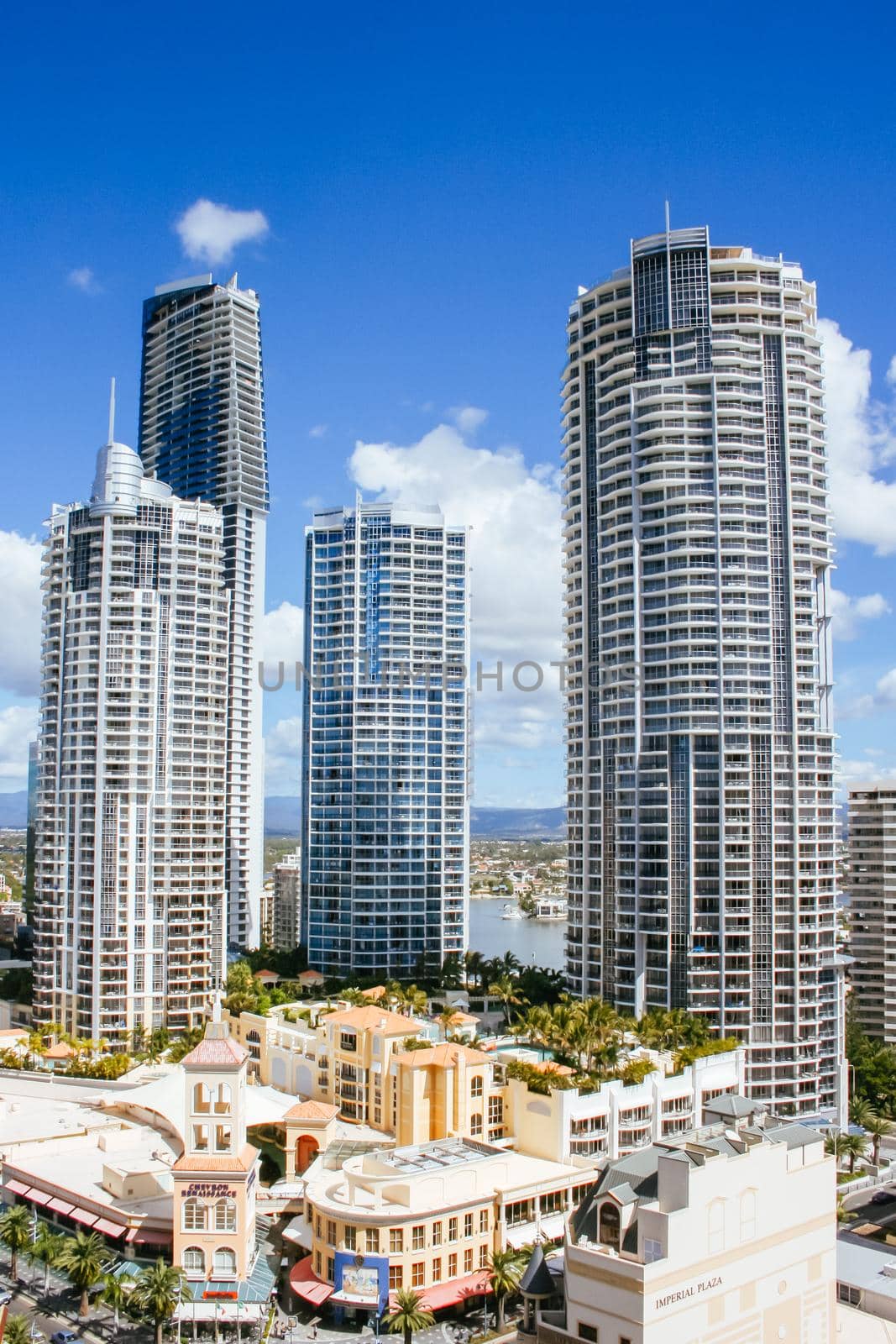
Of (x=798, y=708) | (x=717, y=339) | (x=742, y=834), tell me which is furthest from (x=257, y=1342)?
(x=717, y=339)

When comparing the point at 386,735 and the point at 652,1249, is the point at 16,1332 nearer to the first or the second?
the point at 652,1249

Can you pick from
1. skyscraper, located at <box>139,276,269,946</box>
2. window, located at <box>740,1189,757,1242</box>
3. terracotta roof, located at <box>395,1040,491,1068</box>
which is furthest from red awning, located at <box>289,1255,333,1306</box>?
skyscraper, located at <box>139,276,269,946</box>

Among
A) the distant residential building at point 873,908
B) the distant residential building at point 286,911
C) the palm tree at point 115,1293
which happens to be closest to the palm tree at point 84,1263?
the palm tree at point 115,1293

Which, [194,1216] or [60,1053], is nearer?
[194,1216]

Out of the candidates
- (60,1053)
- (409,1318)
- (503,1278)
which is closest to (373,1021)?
(503,1278)

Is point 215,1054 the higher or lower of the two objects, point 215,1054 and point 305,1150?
the higher

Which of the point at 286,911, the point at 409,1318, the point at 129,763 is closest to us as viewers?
the point at 409,1318

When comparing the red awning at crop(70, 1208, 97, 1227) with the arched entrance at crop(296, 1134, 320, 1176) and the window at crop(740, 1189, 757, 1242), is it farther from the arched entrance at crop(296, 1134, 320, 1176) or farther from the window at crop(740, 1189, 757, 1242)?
the window at crop(740, 1189, 757, 1242)
